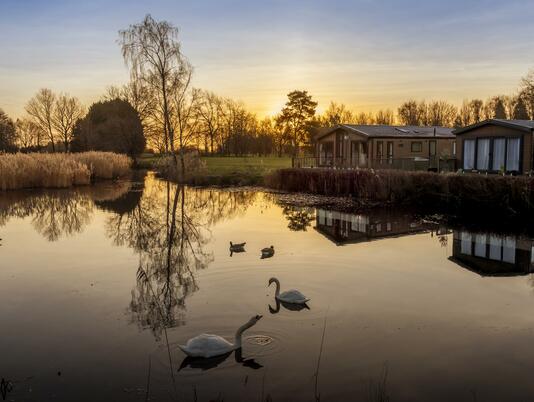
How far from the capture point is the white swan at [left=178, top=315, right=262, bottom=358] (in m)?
6.46

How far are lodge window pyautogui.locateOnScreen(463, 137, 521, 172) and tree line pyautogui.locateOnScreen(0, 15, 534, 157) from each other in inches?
874

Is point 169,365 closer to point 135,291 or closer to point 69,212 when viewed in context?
point 135,291

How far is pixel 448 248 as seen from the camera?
13570 mm

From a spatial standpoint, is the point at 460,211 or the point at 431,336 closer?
the point at 431,336

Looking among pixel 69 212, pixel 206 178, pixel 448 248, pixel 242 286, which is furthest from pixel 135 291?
pixel 206 178

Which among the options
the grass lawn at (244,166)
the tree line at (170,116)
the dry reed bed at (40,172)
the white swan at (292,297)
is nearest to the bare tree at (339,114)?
the tree line at (170,116)

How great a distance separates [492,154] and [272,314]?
23229 mm

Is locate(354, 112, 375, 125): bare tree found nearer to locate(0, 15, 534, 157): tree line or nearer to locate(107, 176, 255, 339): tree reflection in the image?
locate(0, 15, 534, 157): tree line

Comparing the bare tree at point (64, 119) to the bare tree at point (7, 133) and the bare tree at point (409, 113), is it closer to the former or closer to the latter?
the bare tree at point (7, 133)

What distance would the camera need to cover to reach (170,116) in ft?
144

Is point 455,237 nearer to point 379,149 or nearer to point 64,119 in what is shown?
point 379,149

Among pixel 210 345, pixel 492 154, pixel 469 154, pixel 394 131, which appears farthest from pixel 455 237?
pixel 394 131

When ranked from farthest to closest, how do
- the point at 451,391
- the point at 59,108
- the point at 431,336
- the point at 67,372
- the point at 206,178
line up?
the point at 59,108
the point at 206,178
the point at 431,336
the point at 67,372
the point at 451,391

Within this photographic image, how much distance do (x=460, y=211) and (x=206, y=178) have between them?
2030cm
